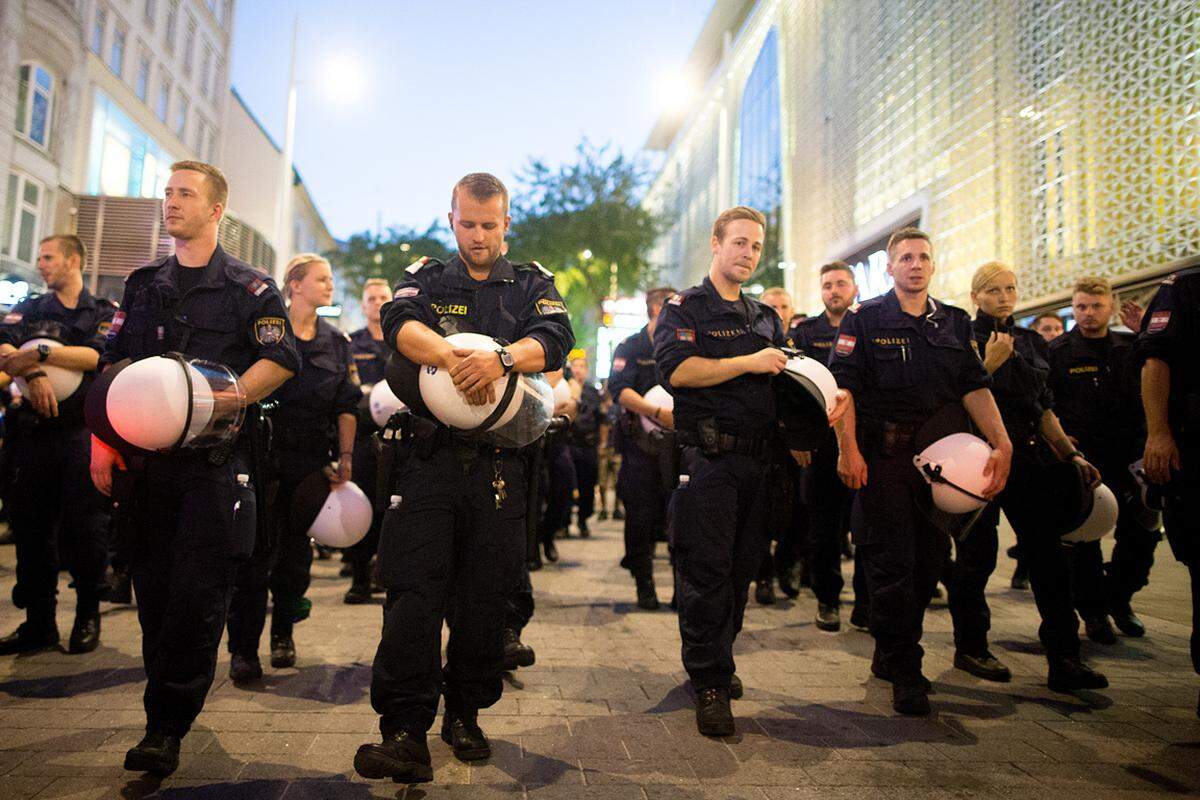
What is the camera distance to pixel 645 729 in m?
3.55

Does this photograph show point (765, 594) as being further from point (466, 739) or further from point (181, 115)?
point (181, 115)

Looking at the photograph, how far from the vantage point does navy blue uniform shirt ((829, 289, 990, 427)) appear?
4.16m

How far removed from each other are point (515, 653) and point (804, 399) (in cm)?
198

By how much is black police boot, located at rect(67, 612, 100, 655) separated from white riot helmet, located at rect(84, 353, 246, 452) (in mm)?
2305

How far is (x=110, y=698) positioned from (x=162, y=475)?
4.64 ft

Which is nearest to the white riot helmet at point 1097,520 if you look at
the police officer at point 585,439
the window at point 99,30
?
the police officer at point 585,439

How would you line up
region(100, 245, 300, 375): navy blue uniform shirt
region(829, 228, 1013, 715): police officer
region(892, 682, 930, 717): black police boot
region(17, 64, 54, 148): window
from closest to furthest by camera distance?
1. region(100, 245, 300, 375): navy blue uniform shirt
2. region(892, 682, 930, 717): black police boot
3. region(829, 228, 1013, 715): police officer
4. region(17, 64, 54, 148): window

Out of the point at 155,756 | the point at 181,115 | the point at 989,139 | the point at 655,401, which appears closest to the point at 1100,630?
the point at 655,401

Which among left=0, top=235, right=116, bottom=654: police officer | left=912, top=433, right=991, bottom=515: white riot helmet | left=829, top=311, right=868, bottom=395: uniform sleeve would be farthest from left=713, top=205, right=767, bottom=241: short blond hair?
left=0, top=235, right=116, bottom=654: police officer

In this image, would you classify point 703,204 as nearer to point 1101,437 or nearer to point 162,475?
point 1101,437

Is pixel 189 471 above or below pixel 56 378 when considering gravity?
below

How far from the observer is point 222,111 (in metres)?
27.9

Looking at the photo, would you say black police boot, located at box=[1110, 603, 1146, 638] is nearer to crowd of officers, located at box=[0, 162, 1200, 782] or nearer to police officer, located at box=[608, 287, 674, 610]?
crowd of officers, located at box=[0, 162, 1200, 782]

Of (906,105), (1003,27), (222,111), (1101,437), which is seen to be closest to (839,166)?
(906,105)
